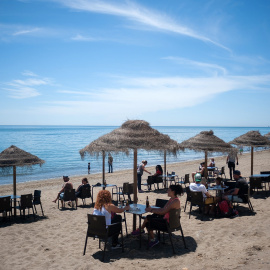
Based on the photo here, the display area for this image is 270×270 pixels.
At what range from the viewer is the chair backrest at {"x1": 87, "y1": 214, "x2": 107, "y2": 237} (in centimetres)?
495

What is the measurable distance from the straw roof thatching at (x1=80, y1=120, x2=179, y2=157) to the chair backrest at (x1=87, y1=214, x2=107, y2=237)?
1.89 m

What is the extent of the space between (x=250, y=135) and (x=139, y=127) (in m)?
7.97

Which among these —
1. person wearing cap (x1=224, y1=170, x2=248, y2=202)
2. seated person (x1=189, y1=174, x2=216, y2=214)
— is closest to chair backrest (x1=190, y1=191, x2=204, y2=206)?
seated person (x1=189, y1=174, x2=216, y2=214)

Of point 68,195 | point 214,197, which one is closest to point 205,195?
point 214,197

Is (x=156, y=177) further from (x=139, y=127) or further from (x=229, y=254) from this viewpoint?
(x=229, y=254)

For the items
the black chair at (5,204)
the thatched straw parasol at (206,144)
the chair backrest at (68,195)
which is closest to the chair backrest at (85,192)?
the chair backrest at (68,195)

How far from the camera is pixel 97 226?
503 cm

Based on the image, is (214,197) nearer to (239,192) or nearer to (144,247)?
(239,192)

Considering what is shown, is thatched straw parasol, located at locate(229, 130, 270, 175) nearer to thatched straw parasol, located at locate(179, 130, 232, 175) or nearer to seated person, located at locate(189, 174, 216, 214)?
thatched straw parasol, located at locate(179, 130, 232, 175)

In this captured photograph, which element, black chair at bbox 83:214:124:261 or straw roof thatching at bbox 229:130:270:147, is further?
straw roof thatching at bbox 229:130:270:147

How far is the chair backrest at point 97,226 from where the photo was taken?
4949 mm

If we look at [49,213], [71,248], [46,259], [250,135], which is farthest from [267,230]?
[250,135]

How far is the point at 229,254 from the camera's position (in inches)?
185

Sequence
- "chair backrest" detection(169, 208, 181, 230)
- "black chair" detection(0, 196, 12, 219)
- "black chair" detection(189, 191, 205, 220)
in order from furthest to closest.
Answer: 1. "black chair" detection(0, 196, 12, 219)
2. "black chair" detection(189, 191, 205, 220)
3. "chair backrest" detection(169, 208, 181, 230)
